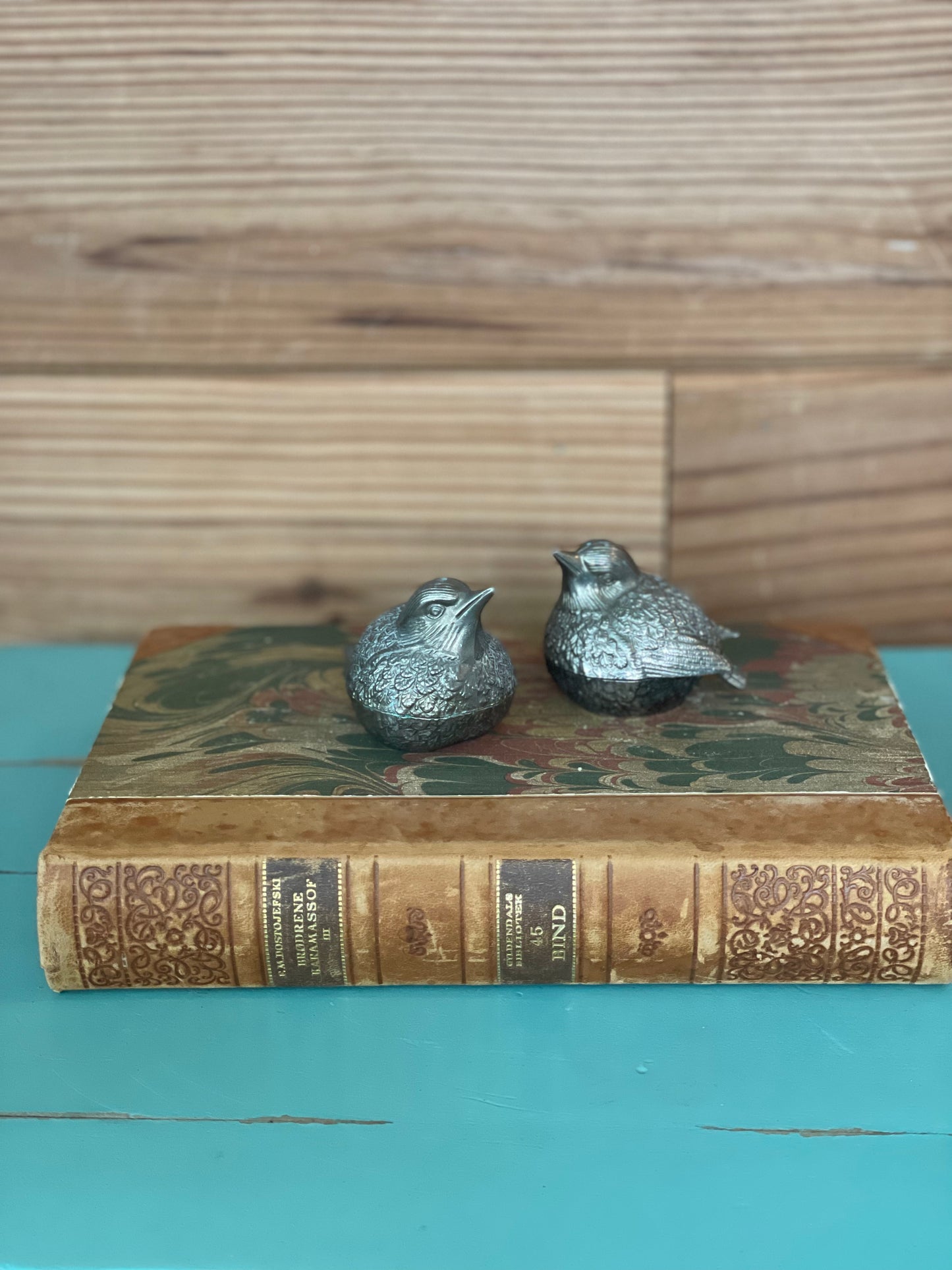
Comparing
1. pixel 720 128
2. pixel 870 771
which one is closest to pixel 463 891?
pixel 870 771

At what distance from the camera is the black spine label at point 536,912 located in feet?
2.55

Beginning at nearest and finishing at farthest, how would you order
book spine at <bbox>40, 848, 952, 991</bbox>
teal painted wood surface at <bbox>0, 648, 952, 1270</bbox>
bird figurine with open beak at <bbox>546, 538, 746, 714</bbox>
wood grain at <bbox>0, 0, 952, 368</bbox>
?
teal painted wood surface at <bbox>0, 648, 952, 1270</bbox> → book spine at <bbox>40, 848, 952, 991</bbox> → bird figurine with open beak at <bbox>546, 538, 746, 714</bbox> → wood grain at <bbox>0, 0, 952, 368</bbox>

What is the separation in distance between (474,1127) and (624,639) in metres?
0.36


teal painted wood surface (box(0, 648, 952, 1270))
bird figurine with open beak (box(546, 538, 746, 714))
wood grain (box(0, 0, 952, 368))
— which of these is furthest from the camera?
wood grain (box(0, 0, 952, 368))

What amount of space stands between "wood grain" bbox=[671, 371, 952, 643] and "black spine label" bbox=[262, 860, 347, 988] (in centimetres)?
55

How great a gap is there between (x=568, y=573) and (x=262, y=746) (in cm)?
26

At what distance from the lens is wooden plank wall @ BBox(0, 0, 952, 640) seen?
41.9 inches

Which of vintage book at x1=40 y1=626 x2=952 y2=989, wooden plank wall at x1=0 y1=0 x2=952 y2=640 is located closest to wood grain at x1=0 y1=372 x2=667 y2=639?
wooden plank wall at x1=0 y1=0 x2=952 y2=640

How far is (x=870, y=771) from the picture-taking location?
0.86 metres

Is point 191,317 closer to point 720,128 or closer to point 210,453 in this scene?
→ point 210,453

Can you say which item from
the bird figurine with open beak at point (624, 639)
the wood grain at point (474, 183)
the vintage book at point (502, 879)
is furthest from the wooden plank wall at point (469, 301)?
the vintage book at point (502, 879)

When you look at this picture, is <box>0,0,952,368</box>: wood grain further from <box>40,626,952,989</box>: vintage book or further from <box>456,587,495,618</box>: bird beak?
<box>40,626,952,989</box>: vintage book

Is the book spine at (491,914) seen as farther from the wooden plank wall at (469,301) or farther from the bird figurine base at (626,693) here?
the wooden plank wall at (469,301)

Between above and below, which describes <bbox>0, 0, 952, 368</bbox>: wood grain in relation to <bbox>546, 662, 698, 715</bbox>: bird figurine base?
above
